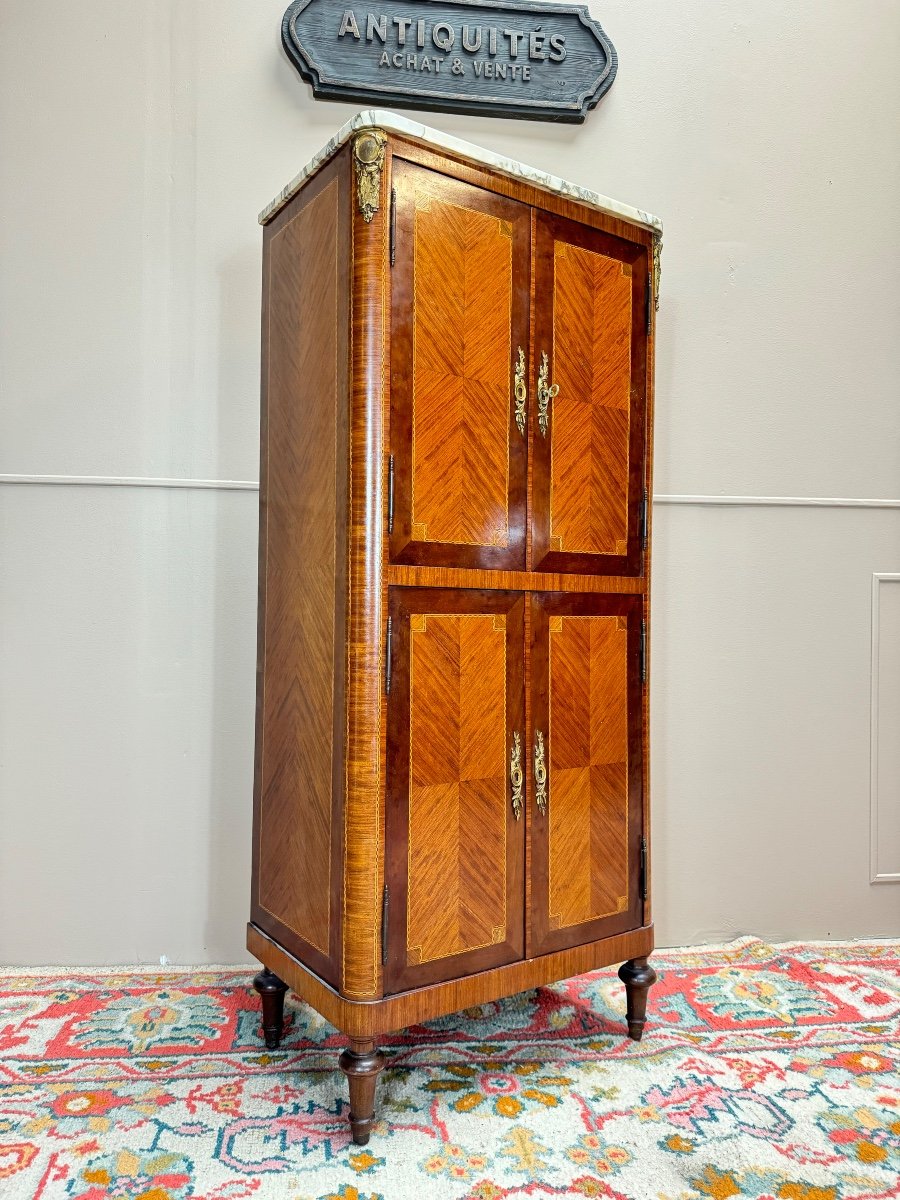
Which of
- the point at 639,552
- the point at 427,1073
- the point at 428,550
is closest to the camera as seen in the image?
the point at 428,550

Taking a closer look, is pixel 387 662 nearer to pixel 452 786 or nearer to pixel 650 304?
pixel 452 786

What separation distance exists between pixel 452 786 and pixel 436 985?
371 mm

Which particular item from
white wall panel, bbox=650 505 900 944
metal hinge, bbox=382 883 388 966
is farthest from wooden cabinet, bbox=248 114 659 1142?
white wall panel, bbox=650 505 900 944

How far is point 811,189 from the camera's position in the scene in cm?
262

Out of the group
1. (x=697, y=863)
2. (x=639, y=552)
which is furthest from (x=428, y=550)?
(x=697, y=863)

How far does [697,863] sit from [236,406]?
1.84m

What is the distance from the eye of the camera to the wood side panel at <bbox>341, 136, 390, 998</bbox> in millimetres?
1577

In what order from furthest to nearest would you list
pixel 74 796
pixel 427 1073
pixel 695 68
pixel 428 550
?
pixel 695 68 → pixel 74 796 → pixel 427 1073 → pixel 428 550

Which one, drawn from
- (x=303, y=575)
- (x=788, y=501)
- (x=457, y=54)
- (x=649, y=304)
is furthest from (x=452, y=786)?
(x=457, y=54)

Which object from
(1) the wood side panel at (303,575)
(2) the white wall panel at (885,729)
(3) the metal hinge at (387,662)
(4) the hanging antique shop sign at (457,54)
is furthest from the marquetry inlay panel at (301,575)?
(2) the white wall panel at (885,729)

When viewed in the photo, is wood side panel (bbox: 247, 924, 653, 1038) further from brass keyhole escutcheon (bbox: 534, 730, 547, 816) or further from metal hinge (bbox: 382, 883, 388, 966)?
brass keyhole escutcheon (bbox: 534, 730, 547, 816)

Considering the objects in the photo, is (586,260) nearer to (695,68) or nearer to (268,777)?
(695,68)

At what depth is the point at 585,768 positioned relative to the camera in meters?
1.91

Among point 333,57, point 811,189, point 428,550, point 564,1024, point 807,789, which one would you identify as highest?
point 333,57
